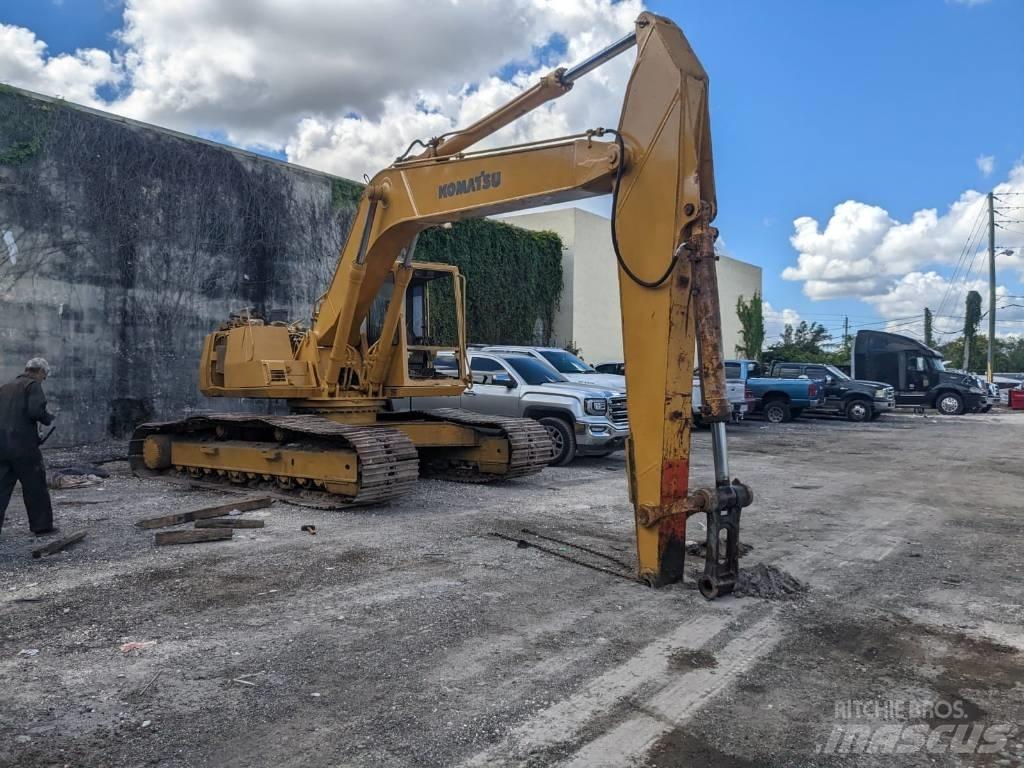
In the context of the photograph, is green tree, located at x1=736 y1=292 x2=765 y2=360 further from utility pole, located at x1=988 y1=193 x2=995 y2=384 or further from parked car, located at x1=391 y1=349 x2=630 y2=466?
parked car, located at x1=391 y1=349 x2=630 y2=466

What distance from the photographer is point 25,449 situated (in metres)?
7.55

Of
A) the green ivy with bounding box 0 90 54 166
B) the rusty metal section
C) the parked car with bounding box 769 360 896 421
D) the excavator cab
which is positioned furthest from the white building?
the rusty metal section

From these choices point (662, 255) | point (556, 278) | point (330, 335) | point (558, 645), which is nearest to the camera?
point (558, 645)

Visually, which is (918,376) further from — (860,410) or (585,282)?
(585,282)

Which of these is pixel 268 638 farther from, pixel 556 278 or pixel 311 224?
pixel 556 278

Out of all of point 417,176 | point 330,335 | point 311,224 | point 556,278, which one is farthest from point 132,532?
point 556,278

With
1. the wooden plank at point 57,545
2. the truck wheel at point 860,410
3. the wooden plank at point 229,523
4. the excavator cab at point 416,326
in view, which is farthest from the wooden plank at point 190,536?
the truck wheel at point 860,410

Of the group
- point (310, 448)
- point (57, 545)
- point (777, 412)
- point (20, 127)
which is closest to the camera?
point (57, 545)

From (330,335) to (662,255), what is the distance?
18.8 ft

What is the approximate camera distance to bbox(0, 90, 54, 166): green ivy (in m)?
14.3

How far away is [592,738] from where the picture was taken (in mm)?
3658

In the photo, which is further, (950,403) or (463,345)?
(950,403)

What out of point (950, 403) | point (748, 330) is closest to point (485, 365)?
point (950, 403)

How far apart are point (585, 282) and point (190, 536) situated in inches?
907
